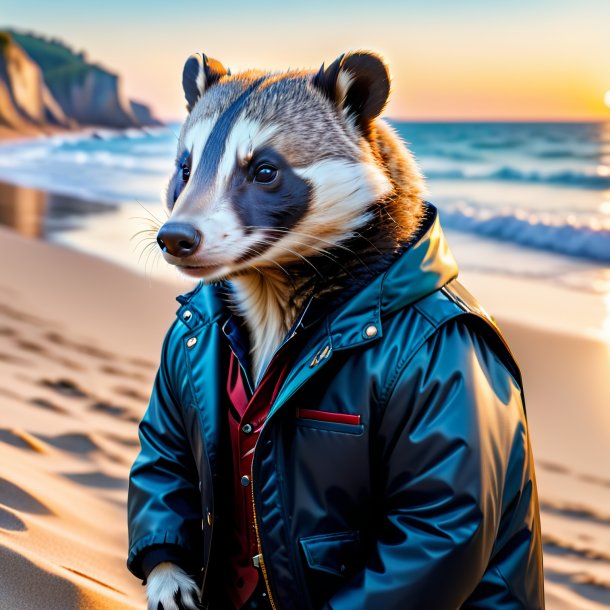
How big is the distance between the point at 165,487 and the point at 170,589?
246 mm

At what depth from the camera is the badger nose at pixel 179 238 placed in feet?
5.14

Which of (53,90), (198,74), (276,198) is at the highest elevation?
(198,74)

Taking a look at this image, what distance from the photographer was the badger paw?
1816mm

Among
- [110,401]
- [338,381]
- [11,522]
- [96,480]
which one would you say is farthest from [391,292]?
[110,401]

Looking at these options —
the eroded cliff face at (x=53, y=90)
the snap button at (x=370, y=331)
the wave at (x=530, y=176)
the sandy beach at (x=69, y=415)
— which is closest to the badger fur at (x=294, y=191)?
the snap button at (x=370, y=331)

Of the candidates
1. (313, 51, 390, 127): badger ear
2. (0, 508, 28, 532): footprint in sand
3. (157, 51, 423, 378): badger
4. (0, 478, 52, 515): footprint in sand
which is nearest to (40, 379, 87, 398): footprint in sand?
(0, 478, 52, 515): footprint in sand

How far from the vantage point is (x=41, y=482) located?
2.96 m

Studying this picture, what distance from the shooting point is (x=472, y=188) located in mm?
14805

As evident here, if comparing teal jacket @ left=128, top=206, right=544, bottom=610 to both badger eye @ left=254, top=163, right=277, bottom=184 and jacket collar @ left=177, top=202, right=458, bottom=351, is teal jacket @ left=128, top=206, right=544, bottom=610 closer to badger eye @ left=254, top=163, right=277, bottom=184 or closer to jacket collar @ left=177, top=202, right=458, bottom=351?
jacket collar @ left=177, top=202, right=458, bottom=351

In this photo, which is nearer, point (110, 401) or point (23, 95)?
point (110, 401)

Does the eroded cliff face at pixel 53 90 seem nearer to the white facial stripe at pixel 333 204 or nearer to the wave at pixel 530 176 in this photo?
the wave at pixel 530 176

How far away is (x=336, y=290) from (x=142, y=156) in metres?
18.1

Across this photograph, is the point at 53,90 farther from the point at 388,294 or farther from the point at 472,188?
the point at 388,294

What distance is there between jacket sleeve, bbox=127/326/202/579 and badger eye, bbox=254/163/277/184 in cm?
52
